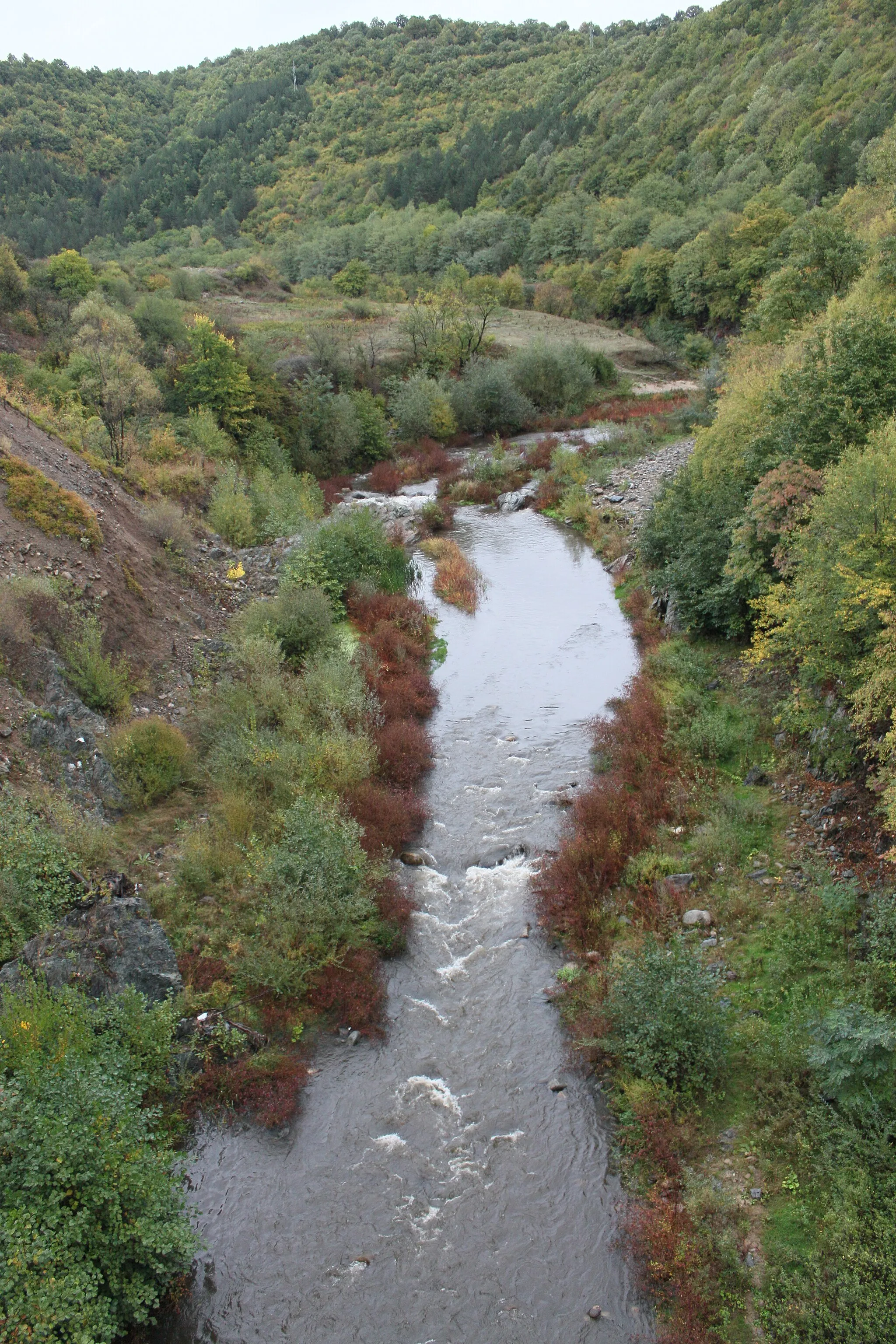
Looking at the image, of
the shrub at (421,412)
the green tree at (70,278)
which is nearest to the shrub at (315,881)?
the green tree at (70,278)

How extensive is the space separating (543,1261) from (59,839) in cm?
837

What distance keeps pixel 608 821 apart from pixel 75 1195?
978 centimetres

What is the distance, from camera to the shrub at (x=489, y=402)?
147ft

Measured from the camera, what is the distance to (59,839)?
37.5 ft

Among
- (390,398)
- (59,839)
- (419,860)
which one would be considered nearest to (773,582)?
(419,860)

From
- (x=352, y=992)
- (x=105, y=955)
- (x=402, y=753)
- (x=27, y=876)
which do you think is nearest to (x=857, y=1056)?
(x=352, y=992)

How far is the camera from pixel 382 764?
16.7 metres

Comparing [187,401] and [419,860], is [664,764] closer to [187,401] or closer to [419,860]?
[419,860]

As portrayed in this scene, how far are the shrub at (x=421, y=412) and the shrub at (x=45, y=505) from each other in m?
26.2

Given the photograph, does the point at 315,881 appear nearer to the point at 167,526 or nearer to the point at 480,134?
the point at 167,526

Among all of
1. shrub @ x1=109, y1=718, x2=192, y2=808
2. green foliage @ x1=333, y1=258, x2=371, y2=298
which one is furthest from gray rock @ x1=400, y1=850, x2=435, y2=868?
green foliage @ x1=333, y1=258, x2=371, y2=298

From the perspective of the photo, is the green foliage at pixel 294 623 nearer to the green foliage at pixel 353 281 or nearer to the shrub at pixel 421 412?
the shrub at pixel 421 412

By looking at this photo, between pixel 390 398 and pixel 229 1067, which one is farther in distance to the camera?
pixel 390 398

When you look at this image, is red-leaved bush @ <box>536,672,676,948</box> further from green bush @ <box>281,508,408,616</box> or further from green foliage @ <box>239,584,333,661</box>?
green bush @ <box>281,508,408,616</box>
